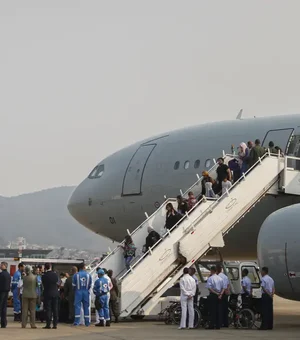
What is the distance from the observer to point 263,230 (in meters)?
22.4

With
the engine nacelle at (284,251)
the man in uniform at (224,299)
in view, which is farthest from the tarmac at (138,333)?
the engine nacelle at (284,251)

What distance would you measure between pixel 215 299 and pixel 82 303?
11.1 ft

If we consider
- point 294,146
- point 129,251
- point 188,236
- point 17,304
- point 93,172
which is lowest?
point 17,304

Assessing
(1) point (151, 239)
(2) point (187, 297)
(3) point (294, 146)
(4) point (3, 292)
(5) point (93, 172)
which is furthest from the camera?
(5) point (93, 172)

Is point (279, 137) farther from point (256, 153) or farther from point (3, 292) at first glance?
point (3, 292)

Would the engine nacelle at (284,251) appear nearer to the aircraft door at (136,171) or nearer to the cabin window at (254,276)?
the cabin window at (254,276)

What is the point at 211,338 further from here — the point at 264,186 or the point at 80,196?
the point at 80,196

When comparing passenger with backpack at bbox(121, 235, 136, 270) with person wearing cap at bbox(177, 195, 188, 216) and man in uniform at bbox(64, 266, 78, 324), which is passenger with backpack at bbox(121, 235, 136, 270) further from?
man in uniform at bbox(64, 266, 78, 324)

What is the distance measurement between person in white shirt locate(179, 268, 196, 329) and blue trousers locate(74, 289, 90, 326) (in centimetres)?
243

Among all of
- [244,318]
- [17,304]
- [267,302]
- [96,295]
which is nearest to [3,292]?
[96,295]

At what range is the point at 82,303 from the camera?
2275 cm

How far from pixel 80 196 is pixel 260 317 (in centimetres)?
A: 1316

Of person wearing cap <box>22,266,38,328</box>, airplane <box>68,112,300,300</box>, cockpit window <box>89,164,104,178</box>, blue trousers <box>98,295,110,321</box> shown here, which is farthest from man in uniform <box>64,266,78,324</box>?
cockpit window <box>89,164,104,178</box>

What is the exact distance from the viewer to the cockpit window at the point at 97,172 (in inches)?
1346
